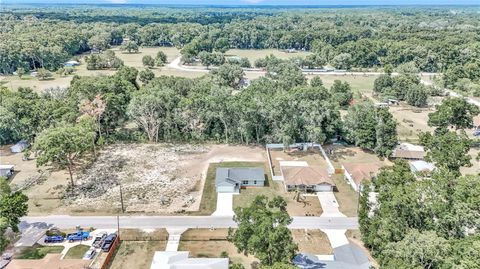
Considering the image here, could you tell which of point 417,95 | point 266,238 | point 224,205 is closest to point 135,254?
point 224,205

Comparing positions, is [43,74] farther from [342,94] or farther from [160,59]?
[342,94]

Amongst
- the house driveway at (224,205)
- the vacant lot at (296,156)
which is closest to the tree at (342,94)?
the vacant lot at (296,156)

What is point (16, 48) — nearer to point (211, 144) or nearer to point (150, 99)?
point (150, 99)

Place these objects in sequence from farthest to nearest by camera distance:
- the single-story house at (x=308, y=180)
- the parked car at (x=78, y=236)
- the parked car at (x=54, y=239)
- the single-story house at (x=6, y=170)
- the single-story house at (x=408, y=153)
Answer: the single-story house at (x=408, y=153)
the single-story house at (x=6, y=170)
the single-story house at (x=308, y=180)
the parked car at (x=78, y=236)
the parked car at (x=54, y=239)

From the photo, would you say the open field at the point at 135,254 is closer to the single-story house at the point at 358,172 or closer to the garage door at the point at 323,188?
the garage door at the point at 323,188

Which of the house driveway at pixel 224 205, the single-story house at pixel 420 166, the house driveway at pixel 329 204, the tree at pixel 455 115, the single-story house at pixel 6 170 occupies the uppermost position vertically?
the tree at pixel 455 115

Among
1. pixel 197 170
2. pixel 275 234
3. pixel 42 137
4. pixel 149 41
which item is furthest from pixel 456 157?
pixel 149 41

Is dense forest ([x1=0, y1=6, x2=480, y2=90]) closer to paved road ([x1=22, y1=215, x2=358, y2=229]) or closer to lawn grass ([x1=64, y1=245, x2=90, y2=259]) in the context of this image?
paved road ([x1=22, y1=215, x2=358, y2=229])
